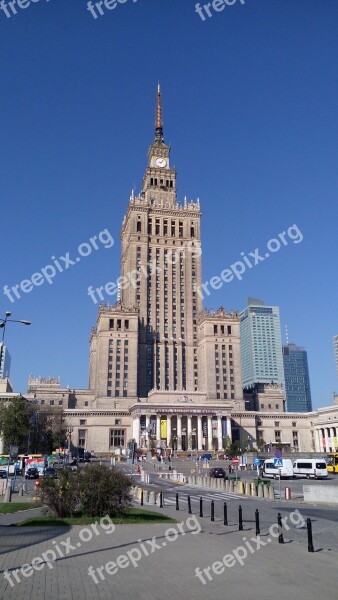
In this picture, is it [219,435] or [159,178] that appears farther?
[159,178]

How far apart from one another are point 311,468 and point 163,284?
277 feet

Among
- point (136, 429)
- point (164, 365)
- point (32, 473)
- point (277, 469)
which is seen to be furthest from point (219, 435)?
point (32, 473)

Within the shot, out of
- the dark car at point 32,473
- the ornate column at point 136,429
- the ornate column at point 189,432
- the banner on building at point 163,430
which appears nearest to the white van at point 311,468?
the dark car at point 32,473

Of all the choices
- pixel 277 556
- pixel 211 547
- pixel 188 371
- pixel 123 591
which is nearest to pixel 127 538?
pixel 211 547

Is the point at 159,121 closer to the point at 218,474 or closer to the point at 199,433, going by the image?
the point at 199,433

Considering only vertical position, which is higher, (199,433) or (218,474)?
(199,433)

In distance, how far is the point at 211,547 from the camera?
1468 cm

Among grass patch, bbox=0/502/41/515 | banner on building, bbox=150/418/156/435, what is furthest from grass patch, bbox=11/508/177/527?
banner on building, bbox=150/418/156/435

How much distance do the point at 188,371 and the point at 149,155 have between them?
7507cm

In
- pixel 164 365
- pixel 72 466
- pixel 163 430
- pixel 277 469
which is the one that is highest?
pixel 164 365

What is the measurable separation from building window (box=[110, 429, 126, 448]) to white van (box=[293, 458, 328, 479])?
65.9 m

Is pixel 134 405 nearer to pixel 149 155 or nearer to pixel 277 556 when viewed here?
pixel 149 155

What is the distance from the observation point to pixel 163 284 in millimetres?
134250

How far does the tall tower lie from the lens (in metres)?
127
